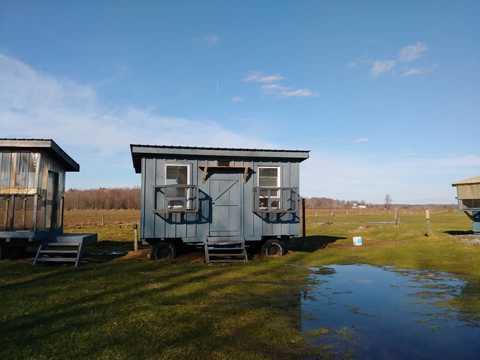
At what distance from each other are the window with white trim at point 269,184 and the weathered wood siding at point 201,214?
193 millimetres

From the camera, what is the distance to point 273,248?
1509 cm

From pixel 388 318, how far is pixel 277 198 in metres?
8.48

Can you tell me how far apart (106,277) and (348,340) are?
24.5 feet

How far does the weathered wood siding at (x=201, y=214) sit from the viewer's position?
13.5 metres

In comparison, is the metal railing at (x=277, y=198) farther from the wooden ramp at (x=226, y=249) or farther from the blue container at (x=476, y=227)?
the blue container at (x=476, y=227)

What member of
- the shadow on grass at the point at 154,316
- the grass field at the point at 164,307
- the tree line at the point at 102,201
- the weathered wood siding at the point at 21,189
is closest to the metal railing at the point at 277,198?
the grass field at the point at 164,307

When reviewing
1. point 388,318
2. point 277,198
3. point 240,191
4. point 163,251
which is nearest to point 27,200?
point 163,251

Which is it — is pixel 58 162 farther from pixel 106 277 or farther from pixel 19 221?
pixel 106 277

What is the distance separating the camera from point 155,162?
1375cm

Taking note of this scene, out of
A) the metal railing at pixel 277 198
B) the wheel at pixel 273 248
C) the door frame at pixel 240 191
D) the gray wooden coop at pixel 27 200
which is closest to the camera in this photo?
the gray wooden coop at pixel 27 200

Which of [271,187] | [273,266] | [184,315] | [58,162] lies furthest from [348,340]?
[58,162]

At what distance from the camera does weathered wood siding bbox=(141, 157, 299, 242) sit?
13492 millimetres

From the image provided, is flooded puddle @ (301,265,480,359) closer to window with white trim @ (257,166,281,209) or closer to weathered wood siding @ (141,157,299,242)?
weathered wood siding @ (141,157,299,242)

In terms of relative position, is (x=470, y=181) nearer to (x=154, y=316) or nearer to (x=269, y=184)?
(x=269, y=184)
